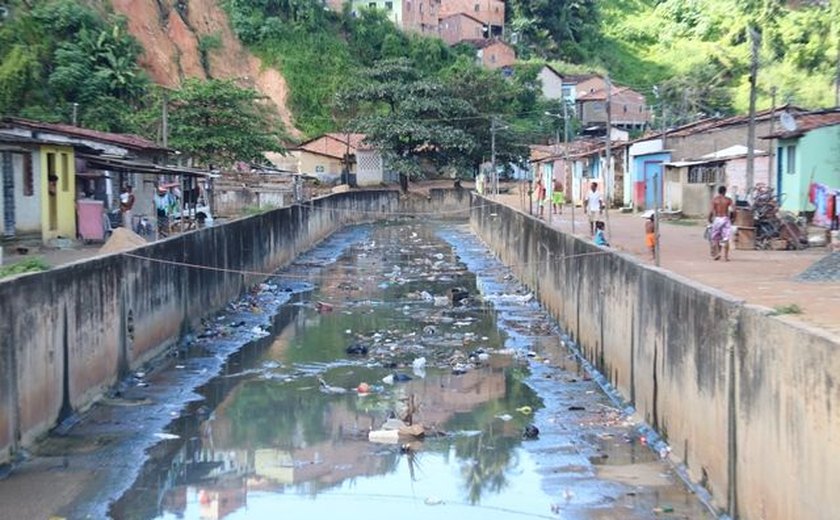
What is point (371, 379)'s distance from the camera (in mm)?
16984

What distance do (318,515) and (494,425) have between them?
422 centimetres

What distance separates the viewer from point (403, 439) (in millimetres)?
13031

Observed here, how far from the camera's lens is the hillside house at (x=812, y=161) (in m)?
26.3

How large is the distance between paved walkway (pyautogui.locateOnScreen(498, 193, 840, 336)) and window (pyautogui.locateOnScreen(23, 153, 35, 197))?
1212 centimetres

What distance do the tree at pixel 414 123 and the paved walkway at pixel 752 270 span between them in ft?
112

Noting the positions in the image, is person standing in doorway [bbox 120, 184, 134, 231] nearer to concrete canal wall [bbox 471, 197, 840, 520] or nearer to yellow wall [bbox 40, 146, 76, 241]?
yellow wall [bbox 40, 146, 76, 241]

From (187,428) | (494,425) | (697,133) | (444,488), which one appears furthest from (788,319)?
(697,133)

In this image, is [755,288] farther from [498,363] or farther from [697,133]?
[697,133]

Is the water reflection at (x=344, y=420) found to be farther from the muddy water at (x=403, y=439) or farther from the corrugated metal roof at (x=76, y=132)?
the corrugated metal roof at (x=76, y=132)

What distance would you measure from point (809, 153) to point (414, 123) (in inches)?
1518

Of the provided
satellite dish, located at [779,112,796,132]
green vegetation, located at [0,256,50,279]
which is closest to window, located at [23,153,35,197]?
green vegetation, located at [0,256,50,279]

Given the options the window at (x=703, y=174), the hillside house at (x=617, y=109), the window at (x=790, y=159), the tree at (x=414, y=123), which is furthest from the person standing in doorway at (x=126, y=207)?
the hillside house at (x=617, y=109)

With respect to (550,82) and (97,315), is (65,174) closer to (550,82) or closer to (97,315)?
(97,315)

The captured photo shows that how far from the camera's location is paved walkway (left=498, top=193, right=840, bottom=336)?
39.0 ft
